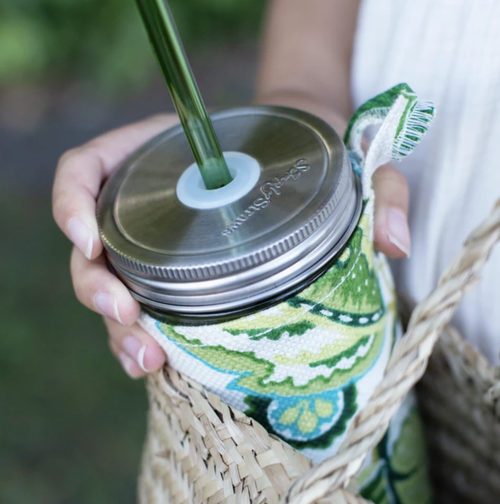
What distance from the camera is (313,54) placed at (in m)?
0.65

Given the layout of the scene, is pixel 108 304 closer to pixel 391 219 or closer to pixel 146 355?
pixel 146 355

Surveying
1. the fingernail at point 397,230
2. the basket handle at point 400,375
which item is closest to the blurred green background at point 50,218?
the fingernail at point 397,230

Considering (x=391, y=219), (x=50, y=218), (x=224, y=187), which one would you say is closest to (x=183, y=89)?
(x=224, y=187)

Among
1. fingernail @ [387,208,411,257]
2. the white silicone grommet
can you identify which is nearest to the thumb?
fingernail @ [387,208,411,257]

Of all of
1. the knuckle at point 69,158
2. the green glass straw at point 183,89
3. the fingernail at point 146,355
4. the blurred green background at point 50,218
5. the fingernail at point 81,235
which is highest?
the green glass straw at point 183,89

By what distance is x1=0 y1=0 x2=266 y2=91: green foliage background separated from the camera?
5.59 feet

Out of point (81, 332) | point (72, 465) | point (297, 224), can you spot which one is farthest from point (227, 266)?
point (81, 332)

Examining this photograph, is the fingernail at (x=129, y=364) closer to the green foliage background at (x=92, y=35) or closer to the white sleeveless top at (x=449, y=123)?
the white sleeveless top at (x=449, y=123)

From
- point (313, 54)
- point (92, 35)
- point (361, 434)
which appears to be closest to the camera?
point (361, 434)

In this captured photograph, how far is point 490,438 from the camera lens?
0.50m

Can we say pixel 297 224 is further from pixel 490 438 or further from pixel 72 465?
pixel 72 465

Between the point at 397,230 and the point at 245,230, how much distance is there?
139 millimetres

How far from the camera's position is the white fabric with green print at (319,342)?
0.37 meters

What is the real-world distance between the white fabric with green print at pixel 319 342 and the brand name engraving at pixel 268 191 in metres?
0.05
